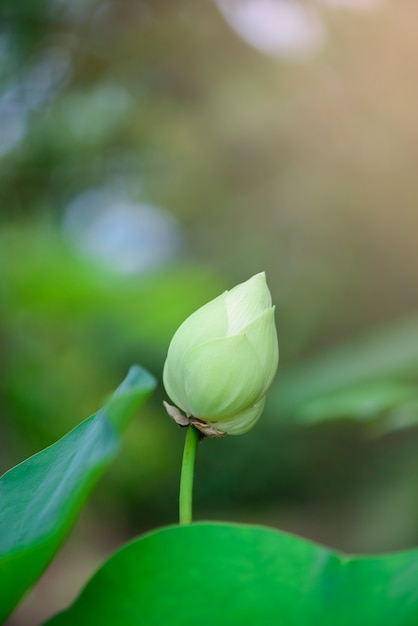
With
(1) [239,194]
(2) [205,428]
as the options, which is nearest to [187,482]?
(2) [205,428]

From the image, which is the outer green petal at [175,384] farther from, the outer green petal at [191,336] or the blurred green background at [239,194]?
the blurred green background at [239,194]

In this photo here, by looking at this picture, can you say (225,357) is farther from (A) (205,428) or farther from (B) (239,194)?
(B) (239,194)

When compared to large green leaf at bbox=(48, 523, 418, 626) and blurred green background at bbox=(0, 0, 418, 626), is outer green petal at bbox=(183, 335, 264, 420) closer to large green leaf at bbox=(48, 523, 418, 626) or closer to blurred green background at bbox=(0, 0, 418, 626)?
large green leaf at bbox=(48, 523, 418, 626)

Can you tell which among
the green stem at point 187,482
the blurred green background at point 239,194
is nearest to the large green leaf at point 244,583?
the green stem at point 187,482

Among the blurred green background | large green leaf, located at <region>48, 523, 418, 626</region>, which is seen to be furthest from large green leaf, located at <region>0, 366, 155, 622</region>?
the blurred green background

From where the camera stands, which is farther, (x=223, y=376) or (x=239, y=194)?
(x=239, y=194)

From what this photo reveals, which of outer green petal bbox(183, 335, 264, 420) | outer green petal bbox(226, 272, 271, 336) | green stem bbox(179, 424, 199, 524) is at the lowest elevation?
green stem bbox(179, 424, 199, 524)
